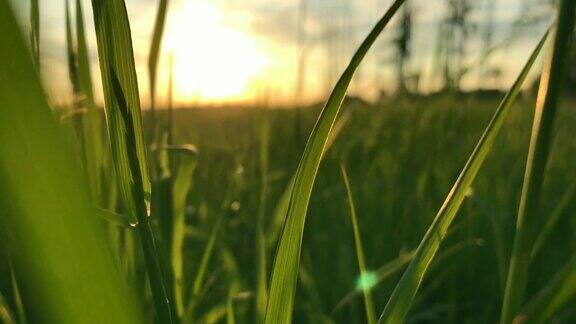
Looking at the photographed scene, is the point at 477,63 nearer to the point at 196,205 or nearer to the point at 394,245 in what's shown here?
the point at 394,245

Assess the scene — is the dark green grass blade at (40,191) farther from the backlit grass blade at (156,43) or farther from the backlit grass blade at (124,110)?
the backlit grass blade at (156,43)

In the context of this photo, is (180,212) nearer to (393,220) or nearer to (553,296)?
(553,296)

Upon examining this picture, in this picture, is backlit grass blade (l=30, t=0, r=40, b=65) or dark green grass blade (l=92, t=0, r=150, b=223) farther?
backlit grass blade (l=30, t=0, r=40, b=65)

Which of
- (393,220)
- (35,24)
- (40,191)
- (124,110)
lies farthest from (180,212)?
(393,220)

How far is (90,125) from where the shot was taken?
0.47m

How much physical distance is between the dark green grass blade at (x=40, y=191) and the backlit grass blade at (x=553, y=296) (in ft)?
0.64

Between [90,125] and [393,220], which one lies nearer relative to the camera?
[90,125]

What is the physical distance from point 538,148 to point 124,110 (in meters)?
0.17

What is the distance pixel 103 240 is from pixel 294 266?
0.19 metres

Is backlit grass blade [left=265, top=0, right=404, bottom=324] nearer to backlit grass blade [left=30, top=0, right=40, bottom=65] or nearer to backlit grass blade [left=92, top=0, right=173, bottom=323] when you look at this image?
backlit grass blade [left=92, top=0, right=173, bottom=323]

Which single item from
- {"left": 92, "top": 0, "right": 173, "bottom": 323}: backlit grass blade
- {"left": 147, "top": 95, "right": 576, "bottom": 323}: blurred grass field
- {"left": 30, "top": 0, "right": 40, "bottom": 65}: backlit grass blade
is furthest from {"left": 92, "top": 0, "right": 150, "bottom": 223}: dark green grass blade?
{"left": 147, "top": 95, "right": 576, "bottom": 323}: blurred grass field

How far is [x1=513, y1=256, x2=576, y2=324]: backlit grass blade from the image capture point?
0.25 meters

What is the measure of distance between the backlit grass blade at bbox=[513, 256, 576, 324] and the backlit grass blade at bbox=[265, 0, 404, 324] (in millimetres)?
112

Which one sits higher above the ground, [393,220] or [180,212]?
[180,212]
